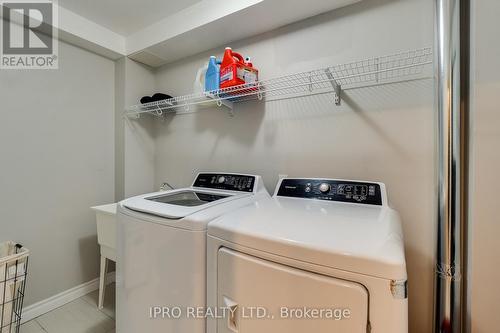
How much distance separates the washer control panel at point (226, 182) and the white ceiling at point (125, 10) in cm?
137

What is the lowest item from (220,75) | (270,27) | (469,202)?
(469,202)

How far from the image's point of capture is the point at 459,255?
1037 mm

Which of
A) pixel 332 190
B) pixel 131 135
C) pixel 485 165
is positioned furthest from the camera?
pixel 131 135

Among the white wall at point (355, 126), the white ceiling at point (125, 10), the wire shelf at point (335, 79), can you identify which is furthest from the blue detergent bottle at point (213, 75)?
the white ceiling at point (125, 10)

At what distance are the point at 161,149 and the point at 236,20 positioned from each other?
1.52 m

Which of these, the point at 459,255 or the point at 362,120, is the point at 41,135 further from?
the point at 459,255

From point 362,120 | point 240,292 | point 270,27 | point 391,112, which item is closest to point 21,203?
point 240,292

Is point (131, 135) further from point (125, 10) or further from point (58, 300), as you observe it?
point (58, 300)

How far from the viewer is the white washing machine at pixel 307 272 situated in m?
0.64

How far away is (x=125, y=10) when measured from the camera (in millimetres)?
1837

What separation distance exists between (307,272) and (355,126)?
107 centimetres

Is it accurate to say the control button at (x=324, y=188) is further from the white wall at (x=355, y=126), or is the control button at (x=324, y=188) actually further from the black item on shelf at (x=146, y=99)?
the black item on shelf at (x=146, y=99)

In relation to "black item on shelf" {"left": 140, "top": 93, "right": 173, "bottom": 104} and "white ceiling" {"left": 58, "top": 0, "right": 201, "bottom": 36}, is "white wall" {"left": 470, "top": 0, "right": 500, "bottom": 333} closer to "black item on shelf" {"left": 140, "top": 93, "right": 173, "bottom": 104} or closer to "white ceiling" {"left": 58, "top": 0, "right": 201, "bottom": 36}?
"white ceiling" {"left": 58, "top": 0, "right": 201, "bottom": 36}

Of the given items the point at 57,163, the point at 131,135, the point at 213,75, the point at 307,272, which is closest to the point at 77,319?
the point at 57,163
